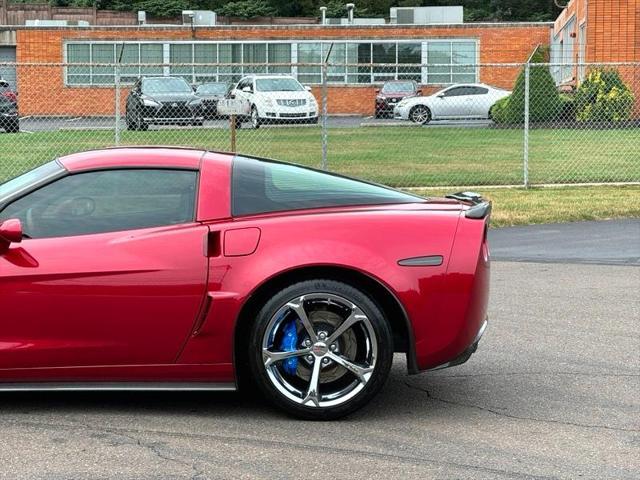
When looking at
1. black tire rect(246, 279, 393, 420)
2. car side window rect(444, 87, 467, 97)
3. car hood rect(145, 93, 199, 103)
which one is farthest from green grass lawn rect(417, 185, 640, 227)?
car side window rect(444, 87, 467, 97)

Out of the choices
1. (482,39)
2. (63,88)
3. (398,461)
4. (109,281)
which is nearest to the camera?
(398,461)

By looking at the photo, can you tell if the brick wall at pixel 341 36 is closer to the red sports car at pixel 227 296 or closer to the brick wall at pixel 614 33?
the brick wall at pixel 614 33

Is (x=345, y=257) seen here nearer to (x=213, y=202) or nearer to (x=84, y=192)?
(x=213, y=202)

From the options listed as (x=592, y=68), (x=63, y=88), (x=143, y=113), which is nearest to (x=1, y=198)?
(x=143, y=113)

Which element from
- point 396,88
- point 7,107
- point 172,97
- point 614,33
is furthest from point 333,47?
point 7,107

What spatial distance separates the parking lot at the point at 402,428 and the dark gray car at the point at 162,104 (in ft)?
40.1

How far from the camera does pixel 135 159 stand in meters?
5.55

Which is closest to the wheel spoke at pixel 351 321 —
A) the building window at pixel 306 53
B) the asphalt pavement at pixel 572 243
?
the asphalt pavement at pixel 572 243

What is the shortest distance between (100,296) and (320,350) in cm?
108

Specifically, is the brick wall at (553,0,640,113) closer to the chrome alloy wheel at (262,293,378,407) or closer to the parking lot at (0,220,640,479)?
the parking lot at (0,220,640,479)

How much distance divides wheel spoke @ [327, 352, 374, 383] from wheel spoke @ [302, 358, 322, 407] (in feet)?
0.25

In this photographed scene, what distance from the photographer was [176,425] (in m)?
5.21

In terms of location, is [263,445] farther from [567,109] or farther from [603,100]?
[603,100]

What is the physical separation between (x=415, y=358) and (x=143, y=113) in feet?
50.1
